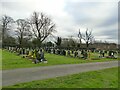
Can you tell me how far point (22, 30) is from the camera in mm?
61688

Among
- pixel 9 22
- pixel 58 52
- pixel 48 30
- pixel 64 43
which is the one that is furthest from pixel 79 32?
pixel 58 52

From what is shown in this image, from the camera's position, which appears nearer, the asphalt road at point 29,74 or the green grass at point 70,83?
the green grass at point 70,83

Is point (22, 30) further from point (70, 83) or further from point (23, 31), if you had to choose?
point (70, 83)

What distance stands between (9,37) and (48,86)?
5203 centimetres

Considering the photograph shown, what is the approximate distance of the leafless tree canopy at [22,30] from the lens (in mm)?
57603

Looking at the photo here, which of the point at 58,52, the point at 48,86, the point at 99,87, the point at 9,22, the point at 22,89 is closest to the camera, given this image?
the point at 22,89

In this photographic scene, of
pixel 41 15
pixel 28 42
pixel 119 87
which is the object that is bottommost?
pixel 119 87

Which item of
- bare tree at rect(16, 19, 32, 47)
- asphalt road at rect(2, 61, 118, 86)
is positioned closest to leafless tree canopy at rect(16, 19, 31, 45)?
bare tree at rect(16, 19, 32, 47)

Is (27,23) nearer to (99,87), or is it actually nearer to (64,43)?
(64,43)

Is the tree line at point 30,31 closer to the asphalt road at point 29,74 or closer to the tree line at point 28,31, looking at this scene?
the tree line at point 28,31

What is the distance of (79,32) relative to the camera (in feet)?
243

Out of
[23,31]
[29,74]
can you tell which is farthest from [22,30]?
[29,74]

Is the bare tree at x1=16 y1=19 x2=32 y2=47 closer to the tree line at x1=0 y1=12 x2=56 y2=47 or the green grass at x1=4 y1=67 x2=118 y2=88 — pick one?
the tree line at x1=0 y1=12 x2=56 y2=47

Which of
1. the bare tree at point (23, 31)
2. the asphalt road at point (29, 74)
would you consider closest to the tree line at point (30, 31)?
the bare tree at point (23, 31)
